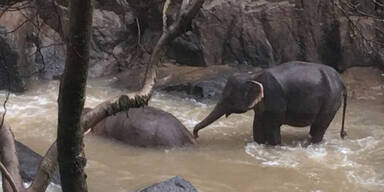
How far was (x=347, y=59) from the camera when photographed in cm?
1016

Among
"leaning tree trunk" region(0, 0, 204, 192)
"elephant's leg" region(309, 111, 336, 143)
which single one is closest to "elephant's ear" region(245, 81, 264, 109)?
"elephant's leg" region(309, 111, 336, 143)

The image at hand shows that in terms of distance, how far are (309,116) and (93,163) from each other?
2.31m

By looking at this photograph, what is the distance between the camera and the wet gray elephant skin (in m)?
6.90

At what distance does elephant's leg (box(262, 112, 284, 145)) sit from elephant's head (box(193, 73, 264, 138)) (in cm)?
21

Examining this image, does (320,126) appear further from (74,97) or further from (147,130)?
(74,97)

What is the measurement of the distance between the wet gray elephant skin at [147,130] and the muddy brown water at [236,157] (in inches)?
3.7

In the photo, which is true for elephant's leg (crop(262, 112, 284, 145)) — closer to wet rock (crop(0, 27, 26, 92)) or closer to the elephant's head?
the elephant's head

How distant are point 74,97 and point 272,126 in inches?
Result: 192

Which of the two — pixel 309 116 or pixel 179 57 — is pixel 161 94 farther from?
pixel 309 116

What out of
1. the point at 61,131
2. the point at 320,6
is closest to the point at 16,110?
the point at 320,6

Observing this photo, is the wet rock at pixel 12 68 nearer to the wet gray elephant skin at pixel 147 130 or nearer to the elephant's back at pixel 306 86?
the wet gray elephant skin at pixel 147 130

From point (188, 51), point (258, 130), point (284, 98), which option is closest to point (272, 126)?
point (258, 130)

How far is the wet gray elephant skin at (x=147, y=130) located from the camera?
6898 millimetres

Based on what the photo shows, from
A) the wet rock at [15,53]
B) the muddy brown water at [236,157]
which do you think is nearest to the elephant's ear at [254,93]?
the muddy brown water at [236,157]
